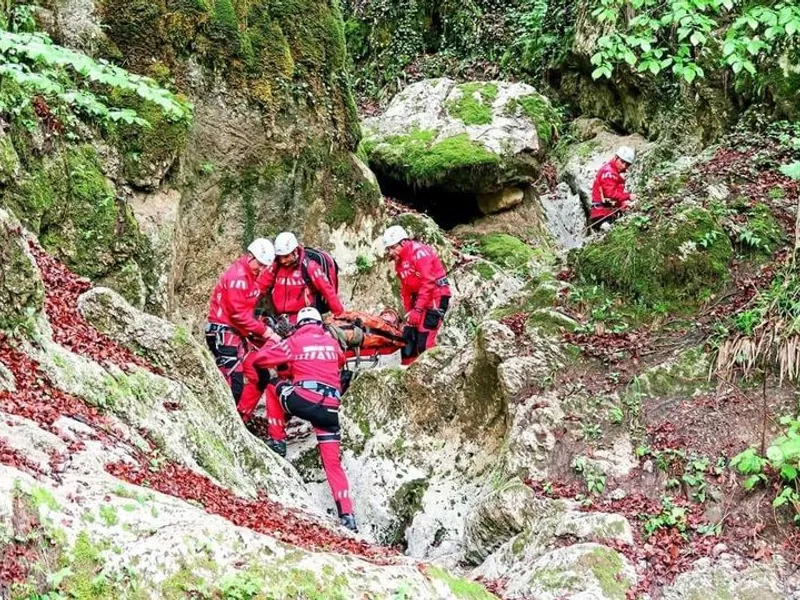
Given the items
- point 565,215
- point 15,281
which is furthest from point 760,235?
point 565,215

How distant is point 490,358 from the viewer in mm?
9008

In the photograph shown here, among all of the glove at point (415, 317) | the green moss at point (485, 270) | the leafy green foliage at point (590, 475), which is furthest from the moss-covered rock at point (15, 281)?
the green moss at point (485, 270)

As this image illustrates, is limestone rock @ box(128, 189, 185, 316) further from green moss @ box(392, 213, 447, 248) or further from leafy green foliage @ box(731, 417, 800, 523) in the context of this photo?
leafy green foliage @ box(731, 417, 800, 523)

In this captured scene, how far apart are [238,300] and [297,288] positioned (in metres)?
1.19

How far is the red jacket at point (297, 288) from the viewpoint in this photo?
1073cm

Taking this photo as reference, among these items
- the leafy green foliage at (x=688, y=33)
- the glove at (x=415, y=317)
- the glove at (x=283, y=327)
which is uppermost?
the leafy green foliage at (x=688, y=33)

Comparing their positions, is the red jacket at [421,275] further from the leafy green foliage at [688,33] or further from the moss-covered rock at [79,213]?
the leafy green foliage at [688,33]

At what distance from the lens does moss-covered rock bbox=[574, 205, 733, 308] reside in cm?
888

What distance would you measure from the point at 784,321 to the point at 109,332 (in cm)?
612

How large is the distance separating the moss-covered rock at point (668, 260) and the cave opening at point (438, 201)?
7472 millimetres

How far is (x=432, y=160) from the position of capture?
15969 millimetres

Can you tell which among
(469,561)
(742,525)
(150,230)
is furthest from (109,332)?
(742,525)

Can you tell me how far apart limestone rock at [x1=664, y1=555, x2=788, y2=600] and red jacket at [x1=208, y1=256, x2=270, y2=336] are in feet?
18.8

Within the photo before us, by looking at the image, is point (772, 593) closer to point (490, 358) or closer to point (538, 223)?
point (490, 358)
